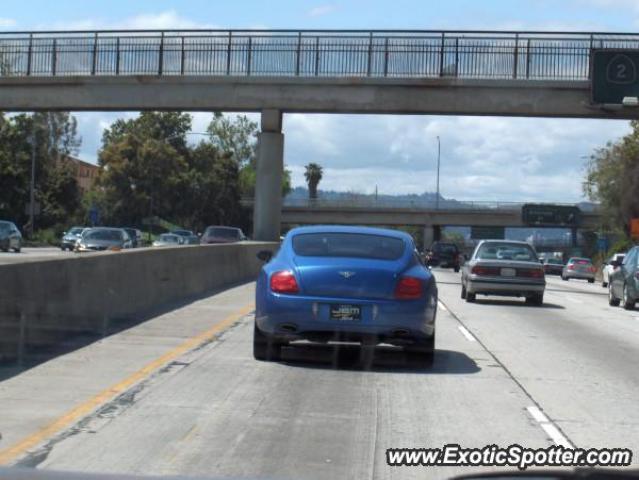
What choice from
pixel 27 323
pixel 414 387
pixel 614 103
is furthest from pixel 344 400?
pixel 614 103

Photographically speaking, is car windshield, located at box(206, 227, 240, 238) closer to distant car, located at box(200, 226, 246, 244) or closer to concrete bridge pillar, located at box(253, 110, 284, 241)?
distant car, located at box(200, 226, 246, 244)

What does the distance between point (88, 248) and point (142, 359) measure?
27.6m

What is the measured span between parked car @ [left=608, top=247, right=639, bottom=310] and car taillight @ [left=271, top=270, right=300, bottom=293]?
15684mm

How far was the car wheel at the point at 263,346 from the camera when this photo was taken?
43.2ft

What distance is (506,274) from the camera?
25.3 m

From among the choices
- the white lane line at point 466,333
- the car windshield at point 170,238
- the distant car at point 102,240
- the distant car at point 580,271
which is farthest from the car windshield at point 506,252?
the distant car at point 580,271

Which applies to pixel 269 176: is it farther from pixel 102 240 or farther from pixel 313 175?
pixel 313 175

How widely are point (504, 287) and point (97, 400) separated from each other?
16.5 m

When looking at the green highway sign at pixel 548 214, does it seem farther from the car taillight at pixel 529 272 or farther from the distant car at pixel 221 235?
the car taillight at pixel 529 272

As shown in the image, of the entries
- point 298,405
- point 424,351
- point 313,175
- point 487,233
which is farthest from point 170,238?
point 313,175

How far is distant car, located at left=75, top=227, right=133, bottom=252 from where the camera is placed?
40156mm

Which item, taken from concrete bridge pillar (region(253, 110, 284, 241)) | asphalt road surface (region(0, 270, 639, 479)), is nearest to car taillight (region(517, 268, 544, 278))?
asphalt road surface (region(0, 270, 639, 479))

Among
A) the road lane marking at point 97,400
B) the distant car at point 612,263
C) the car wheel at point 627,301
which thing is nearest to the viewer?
the road lane marking at point 97,400

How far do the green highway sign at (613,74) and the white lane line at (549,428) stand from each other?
1019 inches
